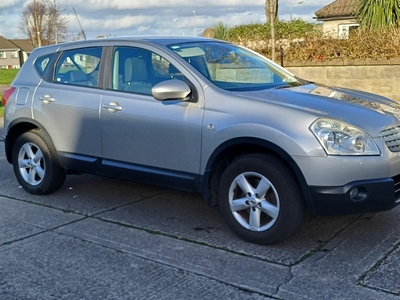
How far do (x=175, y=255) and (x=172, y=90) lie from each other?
1401 millimetres

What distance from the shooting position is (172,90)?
4711 millimetres

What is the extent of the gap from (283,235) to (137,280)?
1234mm

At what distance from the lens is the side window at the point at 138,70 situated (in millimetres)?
5156

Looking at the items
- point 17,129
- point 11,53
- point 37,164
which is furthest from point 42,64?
point 11,53

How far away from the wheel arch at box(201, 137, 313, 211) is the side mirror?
58 cm

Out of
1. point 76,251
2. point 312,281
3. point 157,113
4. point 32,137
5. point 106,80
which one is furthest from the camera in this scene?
point 32,137

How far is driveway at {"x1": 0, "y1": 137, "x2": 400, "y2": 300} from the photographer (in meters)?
3.74

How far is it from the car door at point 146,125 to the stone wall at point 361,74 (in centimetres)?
773

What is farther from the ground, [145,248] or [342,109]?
[342,109]

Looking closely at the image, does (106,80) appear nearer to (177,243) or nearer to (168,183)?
(168,183)

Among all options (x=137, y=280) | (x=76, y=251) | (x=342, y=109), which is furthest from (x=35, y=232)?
(x=342, y=109)

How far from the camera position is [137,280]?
390 centimetres

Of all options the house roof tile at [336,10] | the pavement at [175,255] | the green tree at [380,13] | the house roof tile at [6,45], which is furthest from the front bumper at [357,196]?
the house roof tile at [6,45]

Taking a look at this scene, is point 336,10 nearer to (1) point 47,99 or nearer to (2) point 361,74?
(2) point 361,74
